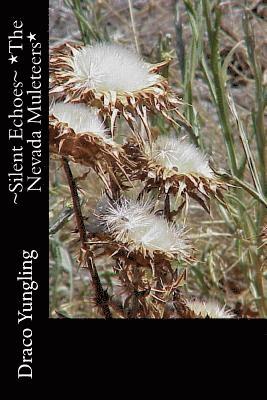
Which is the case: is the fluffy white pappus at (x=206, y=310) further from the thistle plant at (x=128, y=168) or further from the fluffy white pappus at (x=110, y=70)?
the fluffy white pappus at (x=110, y=70)

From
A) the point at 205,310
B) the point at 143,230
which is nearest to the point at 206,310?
the point at 205,310

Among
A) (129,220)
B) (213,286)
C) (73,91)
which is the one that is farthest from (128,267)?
(213,286)

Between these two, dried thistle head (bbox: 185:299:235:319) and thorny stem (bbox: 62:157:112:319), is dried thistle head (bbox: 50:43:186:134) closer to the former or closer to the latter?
thorny stem (bbox: 62:157:112:319)

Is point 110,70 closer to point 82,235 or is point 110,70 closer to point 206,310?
point 82,235

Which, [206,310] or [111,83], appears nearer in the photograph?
[111,83]

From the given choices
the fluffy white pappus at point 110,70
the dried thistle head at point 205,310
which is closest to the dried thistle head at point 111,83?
the fluffy white pappus at point 110,70

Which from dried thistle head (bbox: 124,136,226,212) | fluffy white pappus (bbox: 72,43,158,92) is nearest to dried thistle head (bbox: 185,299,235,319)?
dried thistle head (bbox: 124,136,226,212)
